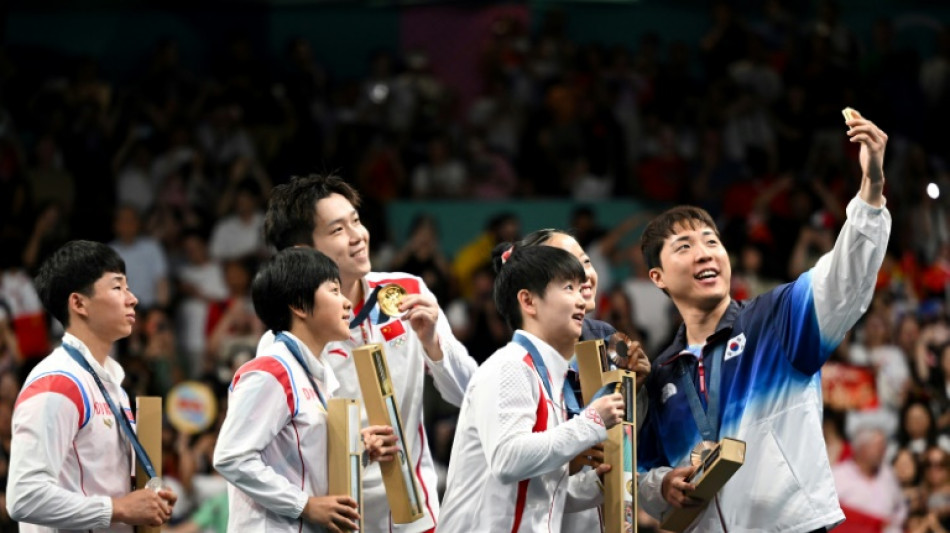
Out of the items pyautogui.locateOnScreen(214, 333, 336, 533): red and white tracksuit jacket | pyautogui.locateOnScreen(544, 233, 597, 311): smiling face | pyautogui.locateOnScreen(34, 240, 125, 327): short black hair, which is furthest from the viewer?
pyautogui.locateOnScreen(544, 233, 597, 311): smiling face

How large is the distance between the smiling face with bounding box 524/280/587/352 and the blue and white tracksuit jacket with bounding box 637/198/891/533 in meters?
0.53

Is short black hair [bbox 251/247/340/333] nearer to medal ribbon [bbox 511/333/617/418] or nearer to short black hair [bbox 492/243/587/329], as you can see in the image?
short black hair [bbox 492/243/587/329]

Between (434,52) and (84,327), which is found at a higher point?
(434,52)

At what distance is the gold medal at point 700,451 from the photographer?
16.3ft

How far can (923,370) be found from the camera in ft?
35.3

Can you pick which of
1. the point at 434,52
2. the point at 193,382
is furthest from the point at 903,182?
the point at 193,382

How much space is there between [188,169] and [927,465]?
6.99 meters

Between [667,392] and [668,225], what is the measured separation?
2.07ft

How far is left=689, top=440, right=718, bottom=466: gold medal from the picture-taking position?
4.98 meters

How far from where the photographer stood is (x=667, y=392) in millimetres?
5285

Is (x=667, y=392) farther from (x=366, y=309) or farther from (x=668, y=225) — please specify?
(x=366, y=309)

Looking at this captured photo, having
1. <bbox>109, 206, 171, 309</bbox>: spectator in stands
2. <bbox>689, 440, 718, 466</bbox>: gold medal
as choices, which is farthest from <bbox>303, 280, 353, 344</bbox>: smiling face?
<bbox>109, 206, 171, 309</bbox>: spectator in stands

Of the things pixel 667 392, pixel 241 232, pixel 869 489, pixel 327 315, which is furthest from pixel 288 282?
pixel 241 232

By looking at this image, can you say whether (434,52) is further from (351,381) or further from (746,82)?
(351,381)
